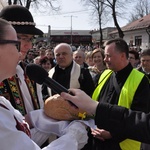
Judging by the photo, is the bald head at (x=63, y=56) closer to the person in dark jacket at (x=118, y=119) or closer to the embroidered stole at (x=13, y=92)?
the embroidered stole at (x=13, y=92)

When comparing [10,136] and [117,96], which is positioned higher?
[10,136]

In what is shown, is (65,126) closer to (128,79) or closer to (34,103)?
(34,103)

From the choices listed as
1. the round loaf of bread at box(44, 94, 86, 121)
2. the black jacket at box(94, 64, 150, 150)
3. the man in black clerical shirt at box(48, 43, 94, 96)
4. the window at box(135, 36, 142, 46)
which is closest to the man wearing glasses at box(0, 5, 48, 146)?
the round loaf of bread at box(44, 94, 86, 121)

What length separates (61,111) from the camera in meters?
1.86

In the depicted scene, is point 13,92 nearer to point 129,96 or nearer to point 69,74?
point 129,96

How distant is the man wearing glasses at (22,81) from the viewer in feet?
6.78

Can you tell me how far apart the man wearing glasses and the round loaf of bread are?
0.76ft

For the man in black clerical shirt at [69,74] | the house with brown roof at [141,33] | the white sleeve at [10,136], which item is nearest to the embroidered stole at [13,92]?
the white sleeve at [10,136]

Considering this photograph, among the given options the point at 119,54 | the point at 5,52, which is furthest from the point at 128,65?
the point at 5,52

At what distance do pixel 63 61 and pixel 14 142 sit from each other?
3116 mm

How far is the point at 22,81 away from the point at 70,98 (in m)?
0.90

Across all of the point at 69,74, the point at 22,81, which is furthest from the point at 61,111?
the point at 69,74

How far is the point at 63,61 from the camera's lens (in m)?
4.37

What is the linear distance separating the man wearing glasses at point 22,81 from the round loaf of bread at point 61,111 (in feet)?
0.76
